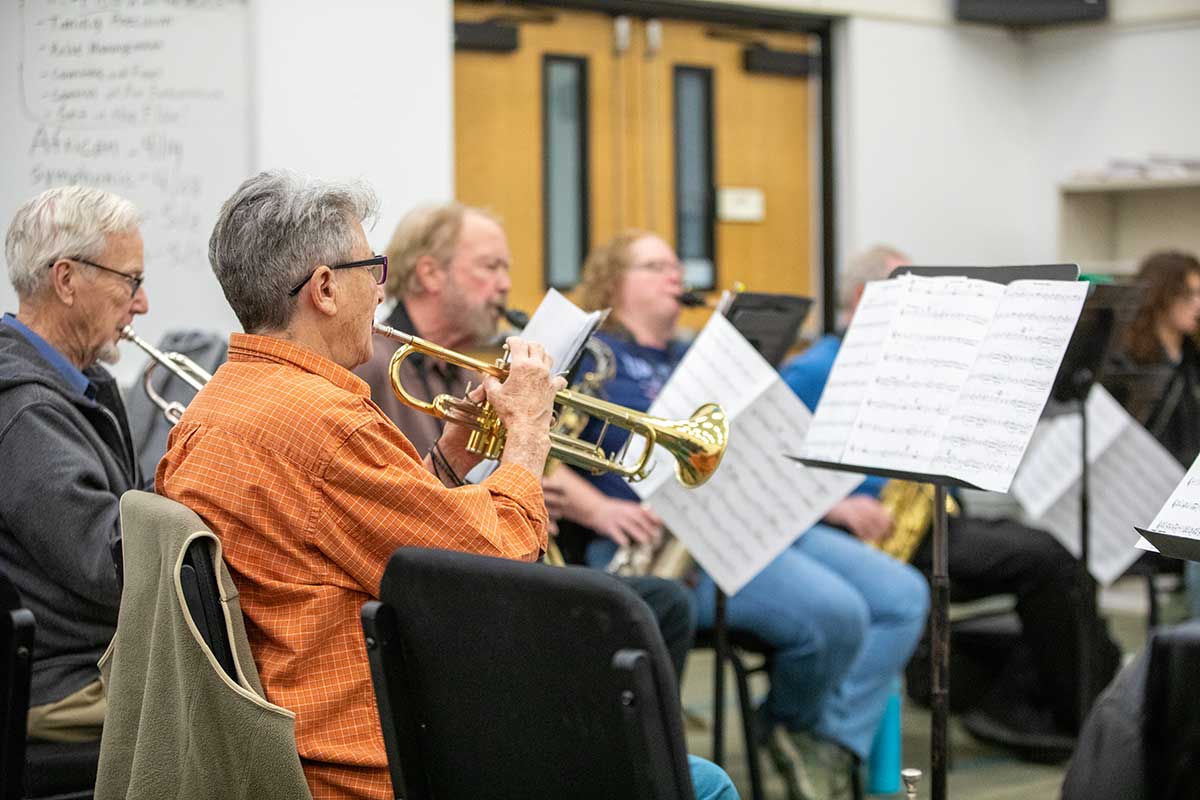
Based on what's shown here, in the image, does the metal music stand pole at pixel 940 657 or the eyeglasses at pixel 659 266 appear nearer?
the metal music stand pole at pixel 940 657

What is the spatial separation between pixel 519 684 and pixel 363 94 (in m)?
3.33

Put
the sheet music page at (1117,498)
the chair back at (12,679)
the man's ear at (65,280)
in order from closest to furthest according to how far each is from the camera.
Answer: the chair back at (12,679) < the man's ear at (65,280) < the sheet music page at (1117,498)

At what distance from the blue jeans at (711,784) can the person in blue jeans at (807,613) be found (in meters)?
1.40

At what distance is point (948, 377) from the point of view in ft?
6.77

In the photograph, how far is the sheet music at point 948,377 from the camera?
1.94 metres

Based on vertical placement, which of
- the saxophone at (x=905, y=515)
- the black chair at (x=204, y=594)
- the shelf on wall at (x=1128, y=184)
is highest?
the shelf on wall at (x=1128, y=184)

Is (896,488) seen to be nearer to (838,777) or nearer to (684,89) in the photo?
(838,777)

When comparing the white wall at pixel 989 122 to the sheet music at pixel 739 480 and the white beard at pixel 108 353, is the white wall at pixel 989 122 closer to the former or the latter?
the sheet music at pixel 739 480

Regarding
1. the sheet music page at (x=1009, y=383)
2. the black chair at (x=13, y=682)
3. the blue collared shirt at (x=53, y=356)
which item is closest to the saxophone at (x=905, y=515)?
the sheet music page at (x=1009, y=383)

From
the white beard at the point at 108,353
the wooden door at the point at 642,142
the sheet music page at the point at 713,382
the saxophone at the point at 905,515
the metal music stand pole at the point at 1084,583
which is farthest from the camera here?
the wooden door at the point at 642,142

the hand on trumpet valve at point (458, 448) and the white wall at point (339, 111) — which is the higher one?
the white wall at point (339, 111)

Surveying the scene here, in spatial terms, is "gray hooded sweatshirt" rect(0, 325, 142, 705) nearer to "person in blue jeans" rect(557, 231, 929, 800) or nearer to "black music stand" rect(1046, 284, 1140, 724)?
"person in blue jeans" rect(557, 231, 929, 800)

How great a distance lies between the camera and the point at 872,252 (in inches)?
159

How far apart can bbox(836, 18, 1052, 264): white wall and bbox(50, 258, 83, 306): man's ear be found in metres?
3.75
